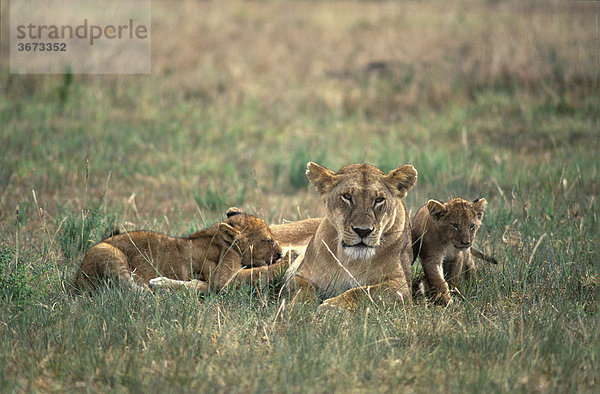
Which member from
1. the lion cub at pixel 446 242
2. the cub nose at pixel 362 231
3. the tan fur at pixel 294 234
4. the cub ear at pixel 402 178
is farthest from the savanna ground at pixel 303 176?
the cub ear at pixel 402 178

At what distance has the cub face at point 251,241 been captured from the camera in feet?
19.7

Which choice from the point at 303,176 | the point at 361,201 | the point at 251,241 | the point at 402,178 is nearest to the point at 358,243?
the point at 361,201

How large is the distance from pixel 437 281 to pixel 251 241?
154cm

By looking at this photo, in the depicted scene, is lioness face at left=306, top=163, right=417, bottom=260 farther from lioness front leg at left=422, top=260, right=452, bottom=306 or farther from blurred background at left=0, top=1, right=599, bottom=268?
blurred background at left=0, top=1, right=599, bottom=268

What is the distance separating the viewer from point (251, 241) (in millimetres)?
6047

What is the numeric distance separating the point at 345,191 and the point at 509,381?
5.89 feet

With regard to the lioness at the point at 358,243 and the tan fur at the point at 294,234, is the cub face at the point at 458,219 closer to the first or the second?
the lioness at the point at 358,243

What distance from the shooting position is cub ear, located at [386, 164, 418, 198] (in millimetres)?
5527

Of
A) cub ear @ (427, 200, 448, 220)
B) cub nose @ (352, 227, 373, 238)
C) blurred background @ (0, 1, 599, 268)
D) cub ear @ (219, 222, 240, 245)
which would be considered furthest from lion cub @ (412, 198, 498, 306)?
cub ear @ (219, 222, 240, 245)

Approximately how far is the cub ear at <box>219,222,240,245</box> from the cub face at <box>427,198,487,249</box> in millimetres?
1570

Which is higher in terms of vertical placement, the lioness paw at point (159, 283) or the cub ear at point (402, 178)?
the cub ear at point (402, 178)

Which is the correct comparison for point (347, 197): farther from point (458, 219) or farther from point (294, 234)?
point (294, 234)

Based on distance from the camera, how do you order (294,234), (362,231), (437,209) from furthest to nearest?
(294,234), (437,209), (362,231)

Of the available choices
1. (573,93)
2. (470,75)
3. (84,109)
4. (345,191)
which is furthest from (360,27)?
(345,191)
